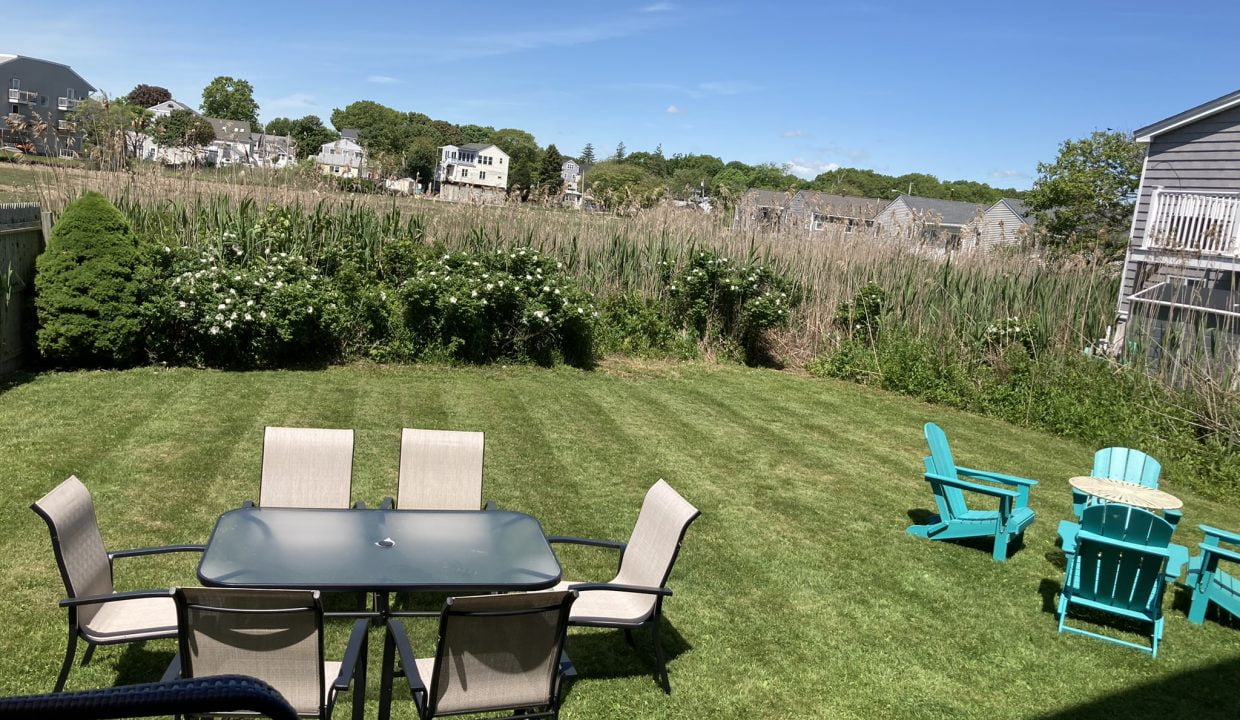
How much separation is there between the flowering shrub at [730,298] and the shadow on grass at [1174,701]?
8854 mm

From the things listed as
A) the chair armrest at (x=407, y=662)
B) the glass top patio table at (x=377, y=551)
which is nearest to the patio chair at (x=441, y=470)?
the glass top patio table at (x=377, y=551)

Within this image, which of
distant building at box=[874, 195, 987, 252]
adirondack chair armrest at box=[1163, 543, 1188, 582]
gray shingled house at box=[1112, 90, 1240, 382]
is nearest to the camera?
adirondack chair armrest at box=[1163, 543, 1188, 582]

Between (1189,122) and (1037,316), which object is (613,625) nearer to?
(1037,316)

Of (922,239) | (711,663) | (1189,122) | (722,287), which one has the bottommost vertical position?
(711,663)

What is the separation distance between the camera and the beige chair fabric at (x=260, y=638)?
10.2 ft

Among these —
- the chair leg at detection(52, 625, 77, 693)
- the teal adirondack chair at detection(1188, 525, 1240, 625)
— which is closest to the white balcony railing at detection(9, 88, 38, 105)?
the chair leg at detection(52, 625, 77, 693)

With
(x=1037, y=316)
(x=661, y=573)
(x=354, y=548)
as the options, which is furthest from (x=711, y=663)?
(x=1037, y=316)

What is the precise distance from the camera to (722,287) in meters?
13.5

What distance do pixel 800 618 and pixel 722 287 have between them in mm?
8699

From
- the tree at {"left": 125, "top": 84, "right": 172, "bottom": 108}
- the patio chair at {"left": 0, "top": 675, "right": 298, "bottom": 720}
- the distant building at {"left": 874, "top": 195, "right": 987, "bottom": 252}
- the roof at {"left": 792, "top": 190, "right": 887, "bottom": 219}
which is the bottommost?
the patio chair at {"left": 0, "top": 675, "right": 298, "bottom": 720}

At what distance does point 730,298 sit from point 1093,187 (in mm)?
22509

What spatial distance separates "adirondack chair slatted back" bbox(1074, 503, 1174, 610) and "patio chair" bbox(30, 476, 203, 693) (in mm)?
5022

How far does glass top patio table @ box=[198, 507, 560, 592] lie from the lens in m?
3.68

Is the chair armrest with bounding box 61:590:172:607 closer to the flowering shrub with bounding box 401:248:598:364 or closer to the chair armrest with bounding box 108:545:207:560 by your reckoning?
the chair armrest with bounding box 108:545:207:560
